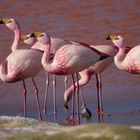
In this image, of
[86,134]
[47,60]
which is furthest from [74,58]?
[86,134]

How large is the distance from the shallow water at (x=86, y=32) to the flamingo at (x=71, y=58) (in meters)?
0.71

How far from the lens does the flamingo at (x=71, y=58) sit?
34.1ft

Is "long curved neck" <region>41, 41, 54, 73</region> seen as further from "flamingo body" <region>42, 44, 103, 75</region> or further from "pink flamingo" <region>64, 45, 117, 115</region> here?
"pink flamingo" <region>64, 45, 117, 115</region>

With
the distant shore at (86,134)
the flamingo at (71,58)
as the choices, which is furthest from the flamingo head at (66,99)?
the distant shore at (86,134)

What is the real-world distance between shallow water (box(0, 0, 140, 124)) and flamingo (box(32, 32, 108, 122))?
0.71 m

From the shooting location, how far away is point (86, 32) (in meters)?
17.4

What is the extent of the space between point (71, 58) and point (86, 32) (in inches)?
273

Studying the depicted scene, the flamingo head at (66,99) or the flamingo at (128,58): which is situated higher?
the flamingo at (128,58)

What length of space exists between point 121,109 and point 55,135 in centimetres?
631

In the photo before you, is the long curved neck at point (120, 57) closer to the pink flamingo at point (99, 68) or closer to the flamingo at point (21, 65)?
the pink flamingo at point (99, 68)

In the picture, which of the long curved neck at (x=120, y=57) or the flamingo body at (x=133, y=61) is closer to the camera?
the flamingo body at (x=133, y=61)

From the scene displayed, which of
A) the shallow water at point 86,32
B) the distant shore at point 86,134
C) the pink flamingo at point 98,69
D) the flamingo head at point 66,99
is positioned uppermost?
the distant shore at point 86,134

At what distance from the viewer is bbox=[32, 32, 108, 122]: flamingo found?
10391 mm

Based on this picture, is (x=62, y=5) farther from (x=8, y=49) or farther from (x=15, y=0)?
(x=8, y=49)
